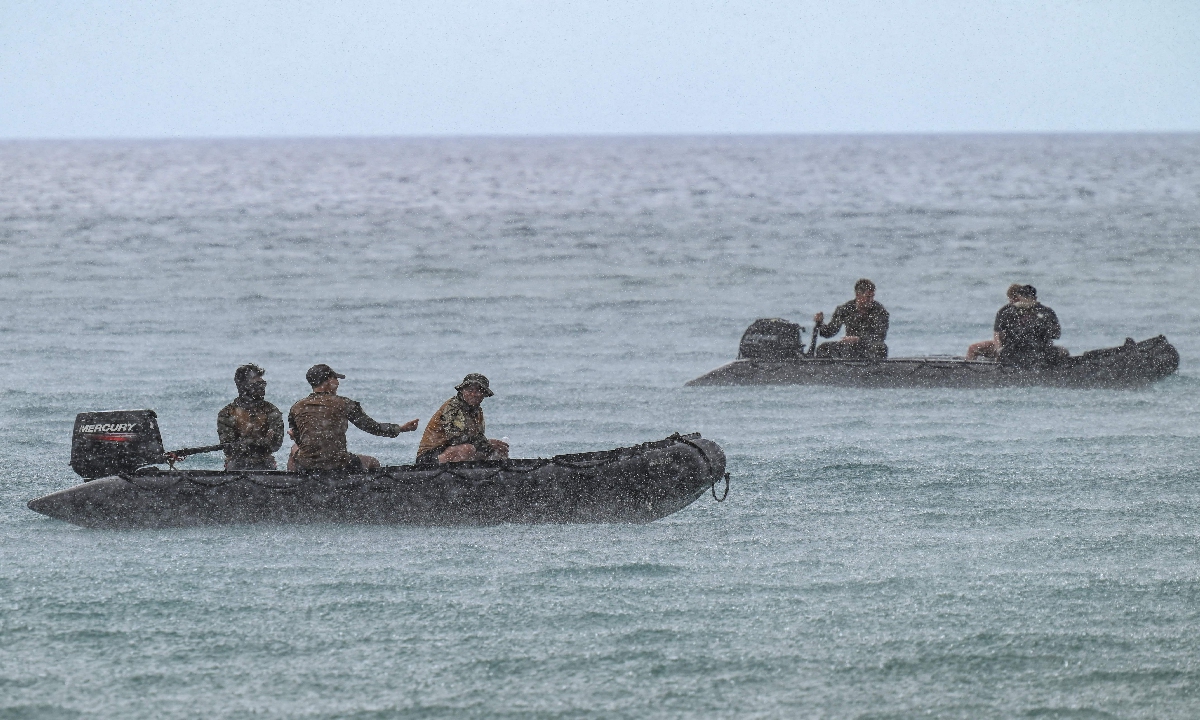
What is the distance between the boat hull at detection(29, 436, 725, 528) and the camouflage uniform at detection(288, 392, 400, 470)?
0.53ft

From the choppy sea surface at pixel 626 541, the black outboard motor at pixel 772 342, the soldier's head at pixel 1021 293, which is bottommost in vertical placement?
the choppy sea surface at pixel 626 541

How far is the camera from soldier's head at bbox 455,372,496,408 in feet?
40.7

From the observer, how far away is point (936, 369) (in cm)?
2039

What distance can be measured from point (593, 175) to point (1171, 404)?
4944 inches

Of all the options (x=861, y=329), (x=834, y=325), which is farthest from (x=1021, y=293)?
(x=834, y=325)

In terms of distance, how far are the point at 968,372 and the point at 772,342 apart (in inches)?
112

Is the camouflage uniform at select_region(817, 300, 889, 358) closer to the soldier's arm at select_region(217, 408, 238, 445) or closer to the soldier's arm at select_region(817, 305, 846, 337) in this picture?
the soldier's arm at select_region(817, 305, 846, 337)

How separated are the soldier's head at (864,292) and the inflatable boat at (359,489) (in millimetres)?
7045

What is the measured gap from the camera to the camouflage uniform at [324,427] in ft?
40.8

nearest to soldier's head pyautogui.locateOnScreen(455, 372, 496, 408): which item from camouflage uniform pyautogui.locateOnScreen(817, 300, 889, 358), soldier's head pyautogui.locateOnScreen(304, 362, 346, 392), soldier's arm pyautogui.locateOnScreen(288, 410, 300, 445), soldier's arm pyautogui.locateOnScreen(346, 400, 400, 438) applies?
soldier's arm pyautogui.locateOnScreen(346, 400, 400, 438)

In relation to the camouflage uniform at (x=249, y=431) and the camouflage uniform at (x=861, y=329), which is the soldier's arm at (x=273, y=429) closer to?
the camouflage uniform at (x=249, y=431)

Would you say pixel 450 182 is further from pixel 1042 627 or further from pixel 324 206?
pixel 1042 627

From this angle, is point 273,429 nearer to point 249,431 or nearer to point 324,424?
point 249,431

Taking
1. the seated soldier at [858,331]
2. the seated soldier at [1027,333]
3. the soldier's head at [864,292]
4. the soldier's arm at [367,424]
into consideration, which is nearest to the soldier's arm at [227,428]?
the soldier's arm at [367,424]
